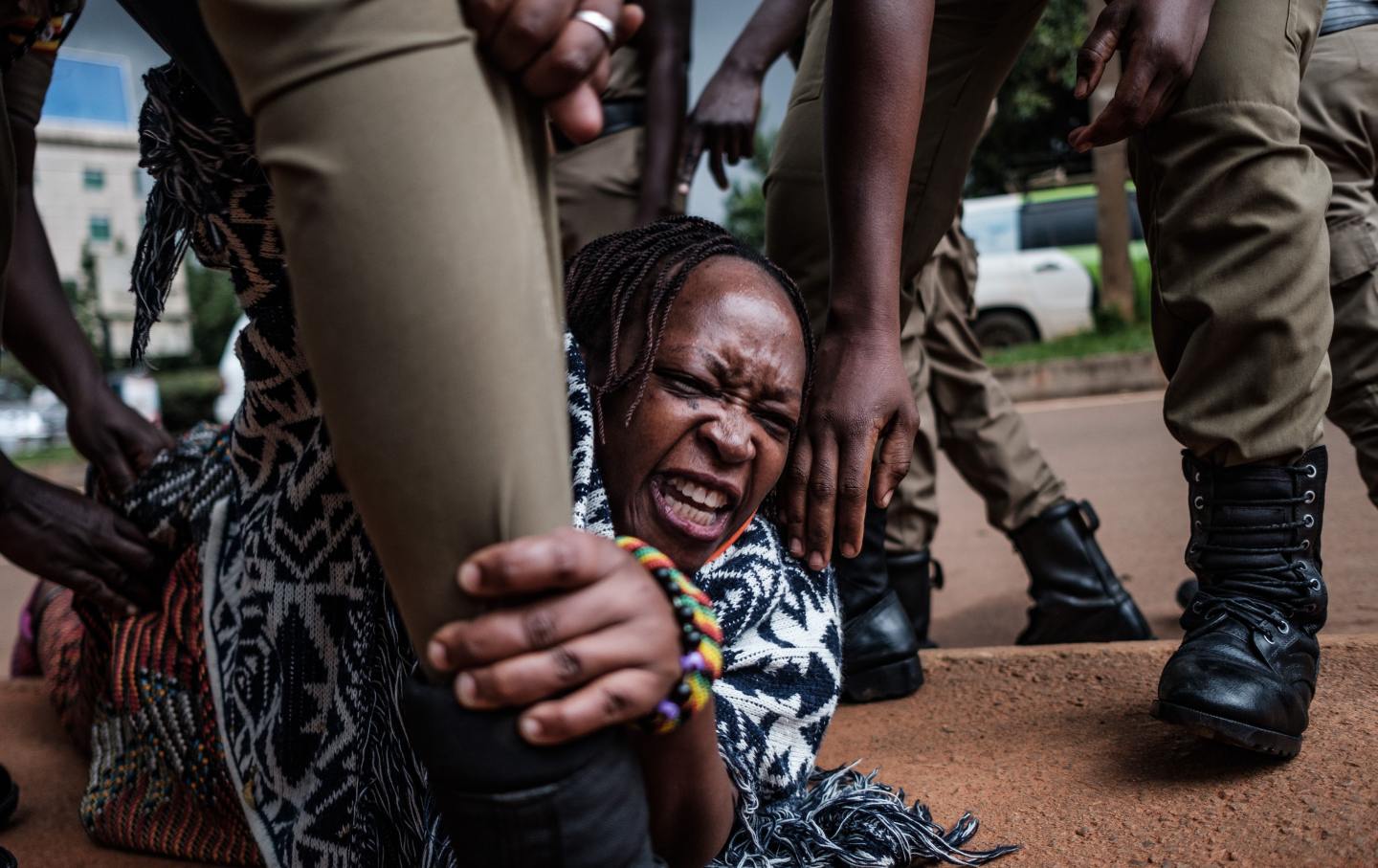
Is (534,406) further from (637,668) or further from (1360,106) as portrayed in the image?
(1360,106)

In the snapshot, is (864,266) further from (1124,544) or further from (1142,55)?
(1124,544)

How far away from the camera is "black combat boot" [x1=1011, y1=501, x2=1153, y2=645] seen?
2.86 meters

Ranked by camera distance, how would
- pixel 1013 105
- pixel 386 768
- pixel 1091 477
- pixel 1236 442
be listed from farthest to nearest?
pixel 1013 105
pixel 1091 477
pixel 1236 442
pixel 386 768

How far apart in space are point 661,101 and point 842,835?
208 cm

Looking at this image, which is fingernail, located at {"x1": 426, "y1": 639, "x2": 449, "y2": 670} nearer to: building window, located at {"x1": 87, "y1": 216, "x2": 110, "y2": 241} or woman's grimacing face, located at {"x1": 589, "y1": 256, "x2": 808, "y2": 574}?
woman's grimacing face, located at {"x1": 589, "y1": 256, "x2": 808, "y2": 574}

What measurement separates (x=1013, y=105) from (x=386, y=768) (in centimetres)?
1899

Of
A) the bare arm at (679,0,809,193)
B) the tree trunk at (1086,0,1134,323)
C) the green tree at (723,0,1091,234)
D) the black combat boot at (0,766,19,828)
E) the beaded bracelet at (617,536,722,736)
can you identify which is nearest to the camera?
the beaded bracelet at (617,536,722,736)

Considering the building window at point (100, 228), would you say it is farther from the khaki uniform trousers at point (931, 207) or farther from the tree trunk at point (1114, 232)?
the khaki uniform trousers at point (931, 207)

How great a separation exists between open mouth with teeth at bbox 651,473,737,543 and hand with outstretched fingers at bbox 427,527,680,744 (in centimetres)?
78

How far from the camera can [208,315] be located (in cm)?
3356

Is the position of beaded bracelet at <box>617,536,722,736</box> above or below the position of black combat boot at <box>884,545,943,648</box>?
above

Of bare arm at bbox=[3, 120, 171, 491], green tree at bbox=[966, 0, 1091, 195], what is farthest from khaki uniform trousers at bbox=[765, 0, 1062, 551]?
green tree at bbox=[966, 0, 1091, 195]

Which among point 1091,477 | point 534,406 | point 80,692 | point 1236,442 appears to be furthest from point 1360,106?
point 1091,477

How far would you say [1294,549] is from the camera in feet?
5.90
